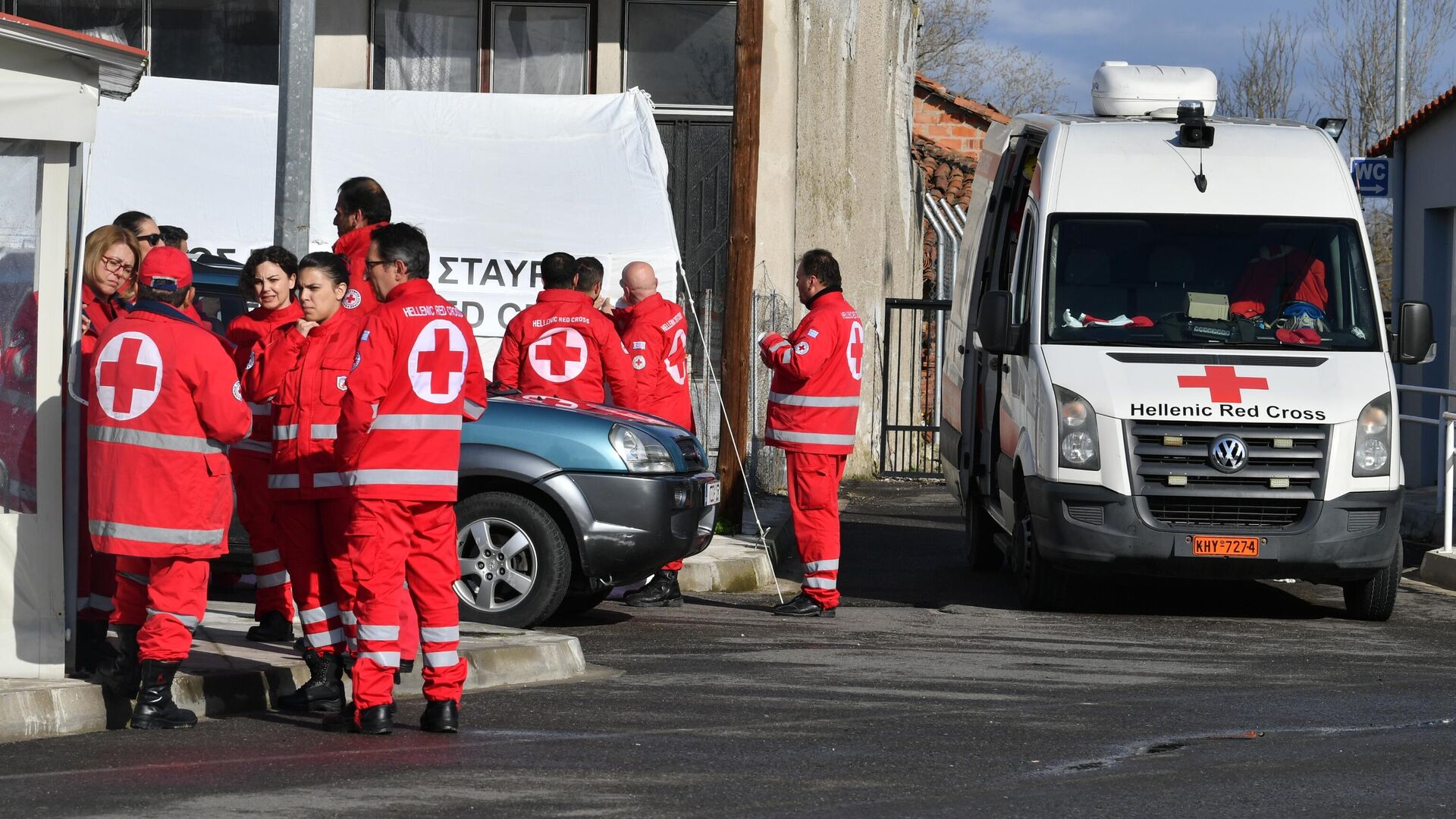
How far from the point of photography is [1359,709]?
25.4ft

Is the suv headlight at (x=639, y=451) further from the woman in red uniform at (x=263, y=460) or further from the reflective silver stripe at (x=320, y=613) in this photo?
the reflective silver stripe at (x=320, y=613)

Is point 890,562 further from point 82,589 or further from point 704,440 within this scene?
point 82,589

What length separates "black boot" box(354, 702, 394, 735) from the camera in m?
6.85

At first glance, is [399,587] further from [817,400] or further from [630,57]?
[630,57]

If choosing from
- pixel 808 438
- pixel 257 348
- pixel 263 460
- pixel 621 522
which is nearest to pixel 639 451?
pixel 621 522

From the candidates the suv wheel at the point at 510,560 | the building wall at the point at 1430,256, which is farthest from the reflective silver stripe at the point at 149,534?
the building wall at the point at 1430,256

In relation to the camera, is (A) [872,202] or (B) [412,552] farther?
(A) [872,202]

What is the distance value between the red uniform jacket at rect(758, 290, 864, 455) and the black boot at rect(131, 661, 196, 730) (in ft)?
14.5

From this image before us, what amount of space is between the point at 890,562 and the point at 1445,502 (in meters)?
3.70

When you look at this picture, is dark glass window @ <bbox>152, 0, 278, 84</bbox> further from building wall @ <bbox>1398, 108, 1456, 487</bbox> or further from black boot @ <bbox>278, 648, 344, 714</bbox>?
building wall @ <bbox>1398, 108, 1456, 487</bbox>

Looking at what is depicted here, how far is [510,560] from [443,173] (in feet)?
18.1

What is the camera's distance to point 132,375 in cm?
687

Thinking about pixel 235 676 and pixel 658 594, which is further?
pixel 658 594

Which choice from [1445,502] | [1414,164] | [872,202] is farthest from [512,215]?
[1414,164]
